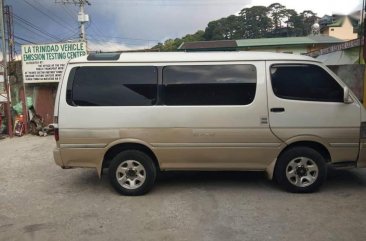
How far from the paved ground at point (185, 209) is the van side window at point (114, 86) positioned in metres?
1.43

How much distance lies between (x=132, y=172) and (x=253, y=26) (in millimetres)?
61475

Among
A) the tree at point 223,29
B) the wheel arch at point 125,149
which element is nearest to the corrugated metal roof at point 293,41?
the tree at point 223,29

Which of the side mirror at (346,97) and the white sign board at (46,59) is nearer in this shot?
the side mirror at (346,97)

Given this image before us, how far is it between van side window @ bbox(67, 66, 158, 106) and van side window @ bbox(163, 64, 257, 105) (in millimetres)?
264

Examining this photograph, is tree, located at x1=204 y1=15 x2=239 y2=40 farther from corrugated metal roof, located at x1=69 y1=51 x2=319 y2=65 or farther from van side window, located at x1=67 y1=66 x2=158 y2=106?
van side window, located at x1=67 y1=66 x2=158 y2=106

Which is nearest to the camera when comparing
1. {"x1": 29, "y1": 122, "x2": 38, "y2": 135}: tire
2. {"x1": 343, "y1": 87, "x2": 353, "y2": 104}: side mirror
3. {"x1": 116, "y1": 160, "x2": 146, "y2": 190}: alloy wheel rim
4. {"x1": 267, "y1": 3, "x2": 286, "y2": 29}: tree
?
{"x1": 343, "y1": 87, "x2": 353, "y2": 104}: side mirror

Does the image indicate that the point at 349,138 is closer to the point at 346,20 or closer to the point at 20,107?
the point at 346,20

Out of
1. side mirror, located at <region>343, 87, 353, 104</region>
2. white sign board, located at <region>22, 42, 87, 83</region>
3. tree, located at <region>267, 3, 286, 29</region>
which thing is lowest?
side mirror, located at <region>343, 87, 353, 104</region>

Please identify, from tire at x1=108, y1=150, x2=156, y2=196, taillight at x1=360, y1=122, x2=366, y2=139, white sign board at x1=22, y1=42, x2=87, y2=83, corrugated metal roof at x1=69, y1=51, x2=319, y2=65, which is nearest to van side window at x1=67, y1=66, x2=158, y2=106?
corrugated metal roof at x1=69, y1=51, x2=319, y2=65

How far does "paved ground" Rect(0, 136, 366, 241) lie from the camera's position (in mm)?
5258

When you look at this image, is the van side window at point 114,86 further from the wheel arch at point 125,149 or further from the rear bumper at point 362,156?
the rear bumper at point 362,156

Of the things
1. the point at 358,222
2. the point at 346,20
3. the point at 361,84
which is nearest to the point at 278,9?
the point at 361,84

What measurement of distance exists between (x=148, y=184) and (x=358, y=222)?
9.60 ft

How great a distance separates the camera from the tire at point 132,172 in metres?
6.79
